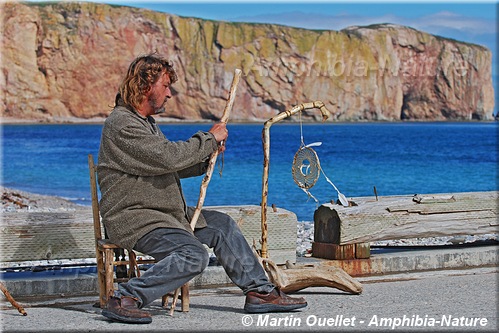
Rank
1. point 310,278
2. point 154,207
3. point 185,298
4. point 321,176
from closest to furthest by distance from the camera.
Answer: point 154,207
point 185,298
point 310,278
point 321,176

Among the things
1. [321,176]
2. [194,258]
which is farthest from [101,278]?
[321,176]

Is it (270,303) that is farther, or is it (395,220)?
(395,220)

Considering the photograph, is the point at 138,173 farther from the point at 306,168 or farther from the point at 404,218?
the point at 404,218

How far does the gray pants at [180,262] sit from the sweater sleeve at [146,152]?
1.37 ft

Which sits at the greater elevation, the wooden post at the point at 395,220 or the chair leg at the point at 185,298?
the wooden post at the point at 395,220

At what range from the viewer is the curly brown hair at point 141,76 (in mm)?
5742

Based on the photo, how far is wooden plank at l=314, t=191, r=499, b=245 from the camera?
7.70 m

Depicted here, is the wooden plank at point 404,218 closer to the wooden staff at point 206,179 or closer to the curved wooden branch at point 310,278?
the curved wooden branch at point 310,278

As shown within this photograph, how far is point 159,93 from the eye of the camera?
229 inches

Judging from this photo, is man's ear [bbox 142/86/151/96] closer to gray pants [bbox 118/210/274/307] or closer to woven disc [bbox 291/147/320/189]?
gray pants [bbox 118/210/274/307]

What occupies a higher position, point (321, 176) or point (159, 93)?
point (159, 93)

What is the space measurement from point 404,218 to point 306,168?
111 centimetres

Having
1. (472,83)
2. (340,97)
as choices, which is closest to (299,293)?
(340,97)

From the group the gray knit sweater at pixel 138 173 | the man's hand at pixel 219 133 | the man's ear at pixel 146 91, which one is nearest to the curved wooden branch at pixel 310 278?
the gray knit sweater at pixel 138 173
